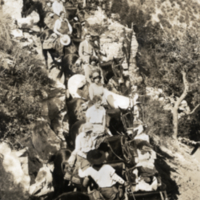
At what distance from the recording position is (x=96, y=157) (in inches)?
317

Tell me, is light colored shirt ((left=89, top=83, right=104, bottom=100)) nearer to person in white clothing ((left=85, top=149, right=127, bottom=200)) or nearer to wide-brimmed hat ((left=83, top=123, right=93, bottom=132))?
wide-brimmed hat ((left=83, top=123, right=93, bottom=132))

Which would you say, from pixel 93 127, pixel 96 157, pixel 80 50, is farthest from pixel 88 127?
pixel 80 50

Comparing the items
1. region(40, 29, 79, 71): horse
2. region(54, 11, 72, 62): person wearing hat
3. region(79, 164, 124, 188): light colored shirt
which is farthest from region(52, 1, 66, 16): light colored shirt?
region(79, 164, 124, 188): light colored shirt

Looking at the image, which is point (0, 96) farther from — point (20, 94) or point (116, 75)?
point (116, 75)

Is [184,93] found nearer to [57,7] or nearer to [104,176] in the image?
[57,7]

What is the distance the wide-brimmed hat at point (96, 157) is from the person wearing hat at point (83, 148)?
109mm

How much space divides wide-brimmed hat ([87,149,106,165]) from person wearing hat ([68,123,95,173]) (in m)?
0.11

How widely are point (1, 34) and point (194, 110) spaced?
42.9 feet

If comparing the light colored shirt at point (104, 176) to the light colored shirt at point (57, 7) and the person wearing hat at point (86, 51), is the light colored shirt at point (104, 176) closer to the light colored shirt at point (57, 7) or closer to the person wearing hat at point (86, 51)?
the person wearing hat at point (86, 51)

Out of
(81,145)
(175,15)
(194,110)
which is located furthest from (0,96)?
(175,15)

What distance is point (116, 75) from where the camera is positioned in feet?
34.4

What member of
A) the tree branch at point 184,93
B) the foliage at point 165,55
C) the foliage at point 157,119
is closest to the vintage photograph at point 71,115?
the foliage at point 157,119

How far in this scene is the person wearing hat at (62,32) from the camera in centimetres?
913

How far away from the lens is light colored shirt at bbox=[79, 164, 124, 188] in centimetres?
775
